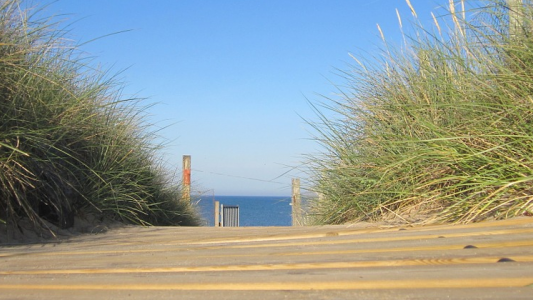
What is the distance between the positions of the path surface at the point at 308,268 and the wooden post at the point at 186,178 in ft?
16.5

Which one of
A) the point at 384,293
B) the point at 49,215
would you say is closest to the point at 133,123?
the point at 49,215

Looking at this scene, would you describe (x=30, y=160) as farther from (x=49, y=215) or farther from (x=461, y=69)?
(x=461, y=69)

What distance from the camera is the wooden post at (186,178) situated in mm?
7456

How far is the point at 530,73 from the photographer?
2740 millimetres

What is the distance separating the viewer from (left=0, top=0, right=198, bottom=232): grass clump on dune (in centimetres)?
315

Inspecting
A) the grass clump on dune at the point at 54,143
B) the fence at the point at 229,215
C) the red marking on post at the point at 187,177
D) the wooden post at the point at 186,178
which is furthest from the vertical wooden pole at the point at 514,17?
the fence at the point at 229,215

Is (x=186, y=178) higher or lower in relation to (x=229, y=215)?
higher

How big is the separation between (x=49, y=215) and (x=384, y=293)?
9.03 feet

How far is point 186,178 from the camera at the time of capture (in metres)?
8.70

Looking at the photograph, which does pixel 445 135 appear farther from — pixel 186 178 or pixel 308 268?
pixel 186 178

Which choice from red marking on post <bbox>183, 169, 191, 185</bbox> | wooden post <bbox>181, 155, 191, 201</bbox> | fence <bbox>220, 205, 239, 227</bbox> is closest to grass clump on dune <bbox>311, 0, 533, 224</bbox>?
wooden post <bbox>181, 155, 191, 201</bbox>

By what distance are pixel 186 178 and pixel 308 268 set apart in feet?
23.5

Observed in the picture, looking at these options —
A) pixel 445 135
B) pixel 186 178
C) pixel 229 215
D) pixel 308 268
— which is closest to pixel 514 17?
pixel 445 135

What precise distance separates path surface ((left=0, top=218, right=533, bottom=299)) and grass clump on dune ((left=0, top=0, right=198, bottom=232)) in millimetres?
892
